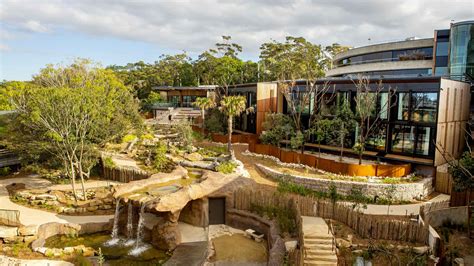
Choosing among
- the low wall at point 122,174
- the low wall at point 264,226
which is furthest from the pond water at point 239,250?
the low wall at point 122,174

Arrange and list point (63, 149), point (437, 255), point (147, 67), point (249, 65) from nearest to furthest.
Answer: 1. point (437, 255)
2. point (63, 149)
3. point (249, 65)
4. point (147, 67)

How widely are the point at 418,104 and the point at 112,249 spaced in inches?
923

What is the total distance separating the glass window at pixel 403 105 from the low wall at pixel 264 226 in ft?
51.6

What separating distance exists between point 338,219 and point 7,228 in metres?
18.0

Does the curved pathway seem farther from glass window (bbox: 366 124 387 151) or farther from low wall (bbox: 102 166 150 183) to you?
low wall (bbox: 102 166 150 183)

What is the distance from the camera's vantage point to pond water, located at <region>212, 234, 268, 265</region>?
16297mm

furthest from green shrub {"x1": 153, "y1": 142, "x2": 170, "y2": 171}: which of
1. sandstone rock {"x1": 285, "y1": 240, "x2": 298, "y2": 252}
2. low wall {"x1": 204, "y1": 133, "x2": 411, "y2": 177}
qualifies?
sandstone rock {"x1": 285, "y1": 240, "x2": 298, "y2": 252}

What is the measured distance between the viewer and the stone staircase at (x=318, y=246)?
14.6 m

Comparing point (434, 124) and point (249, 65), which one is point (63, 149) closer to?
point (434, 124)

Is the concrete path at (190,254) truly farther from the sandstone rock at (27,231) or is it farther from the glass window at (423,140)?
the glass window at (423,140)

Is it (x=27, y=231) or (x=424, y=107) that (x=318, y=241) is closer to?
(x=27, y=231)

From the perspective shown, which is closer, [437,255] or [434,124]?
[437,255]

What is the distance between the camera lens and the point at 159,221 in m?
19.3

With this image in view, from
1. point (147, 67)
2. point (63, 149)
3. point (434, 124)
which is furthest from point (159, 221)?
point (147, 67)
